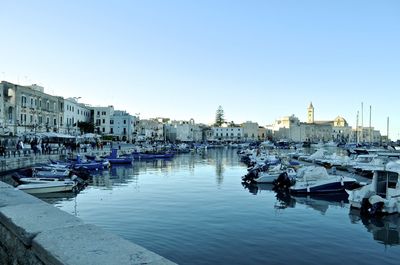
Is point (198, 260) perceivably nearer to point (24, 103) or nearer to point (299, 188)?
point (299, 188)

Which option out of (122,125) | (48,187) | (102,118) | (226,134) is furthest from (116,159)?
(226,134)

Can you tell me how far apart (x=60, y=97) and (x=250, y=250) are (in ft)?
227

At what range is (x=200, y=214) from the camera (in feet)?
73.4

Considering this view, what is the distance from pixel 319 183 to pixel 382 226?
12.1 m

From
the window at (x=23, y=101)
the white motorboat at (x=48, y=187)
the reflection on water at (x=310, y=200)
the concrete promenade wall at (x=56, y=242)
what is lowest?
the reflection on water at (x=310, y=200)

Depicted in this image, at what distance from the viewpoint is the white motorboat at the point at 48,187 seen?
2948 centimetres

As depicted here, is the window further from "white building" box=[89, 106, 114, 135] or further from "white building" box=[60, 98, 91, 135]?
"white building" box=[89, 106, 114, 135]

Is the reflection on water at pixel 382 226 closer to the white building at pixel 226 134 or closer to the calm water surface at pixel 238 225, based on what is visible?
the calm water surface at pixel 238 225

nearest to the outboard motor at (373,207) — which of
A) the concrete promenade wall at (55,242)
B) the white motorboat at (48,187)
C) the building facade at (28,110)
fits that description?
the white motorboat at (48,187)

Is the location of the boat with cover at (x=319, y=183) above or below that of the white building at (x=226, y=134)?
below

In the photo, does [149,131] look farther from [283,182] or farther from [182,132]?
[283,182]

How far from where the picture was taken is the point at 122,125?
112562mm

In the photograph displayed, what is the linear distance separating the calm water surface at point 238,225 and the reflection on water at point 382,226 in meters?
0.05

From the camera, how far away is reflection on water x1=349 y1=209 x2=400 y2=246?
18375 mm
